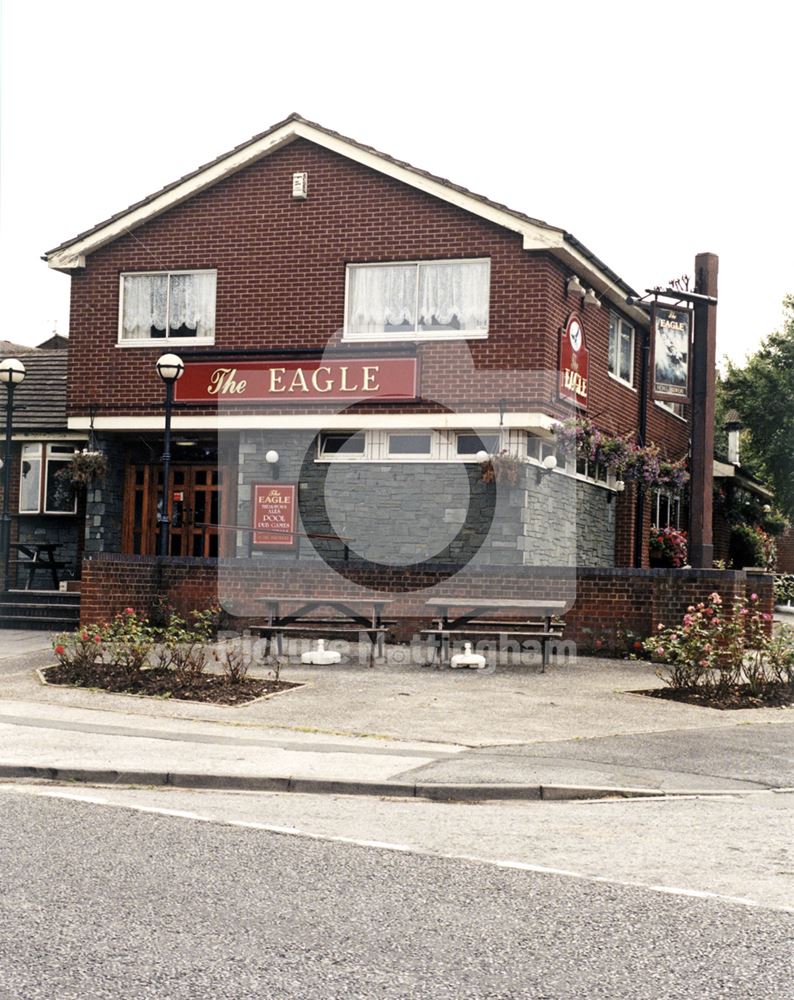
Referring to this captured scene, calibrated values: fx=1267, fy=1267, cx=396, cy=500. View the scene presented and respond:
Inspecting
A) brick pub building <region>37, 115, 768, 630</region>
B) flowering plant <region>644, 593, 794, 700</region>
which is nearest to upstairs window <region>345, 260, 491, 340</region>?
brick pub building <region>37, 115, 768, 630</region>

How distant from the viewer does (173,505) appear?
77.0 ft

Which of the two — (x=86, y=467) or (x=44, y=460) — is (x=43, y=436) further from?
(x=86, y=467)

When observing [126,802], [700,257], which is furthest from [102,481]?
[126,802]

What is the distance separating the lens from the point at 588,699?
14094 mm

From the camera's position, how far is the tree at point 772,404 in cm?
3912

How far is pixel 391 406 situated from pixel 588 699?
8.26m

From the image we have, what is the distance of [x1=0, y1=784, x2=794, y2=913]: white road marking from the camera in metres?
6.30

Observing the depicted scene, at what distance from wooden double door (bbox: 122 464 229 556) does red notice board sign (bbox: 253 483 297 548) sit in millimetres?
1628

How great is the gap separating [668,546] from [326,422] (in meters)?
9.02

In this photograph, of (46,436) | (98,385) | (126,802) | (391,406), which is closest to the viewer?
(126,802)

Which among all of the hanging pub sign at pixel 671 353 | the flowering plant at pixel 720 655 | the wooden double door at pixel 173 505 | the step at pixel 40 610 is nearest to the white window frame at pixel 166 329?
the wooden double door at pixel 173 505

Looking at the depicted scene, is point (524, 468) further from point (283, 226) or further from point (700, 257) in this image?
point (283, 226)

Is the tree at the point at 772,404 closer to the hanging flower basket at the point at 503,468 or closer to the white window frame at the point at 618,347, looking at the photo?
the white window frame at the point at 618,347

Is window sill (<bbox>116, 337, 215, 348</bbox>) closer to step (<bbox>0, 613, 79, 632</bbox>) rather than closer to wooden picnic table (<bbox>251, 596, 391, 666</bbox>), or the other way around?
step (<bbox>0, 613, 79, 632</bbox>)
